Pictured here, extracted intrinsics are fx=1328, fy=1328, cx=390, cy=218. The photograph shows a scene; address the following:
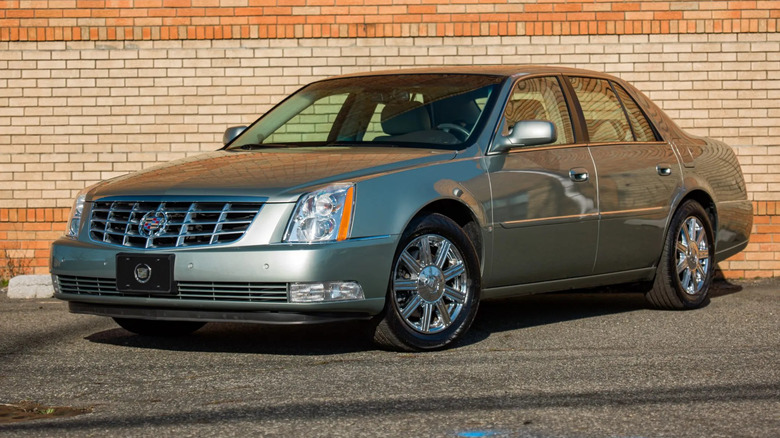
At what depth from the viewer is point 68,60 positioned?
1140 centimetres

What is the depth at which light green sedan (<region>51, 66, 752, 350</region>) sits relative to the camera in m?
6.25

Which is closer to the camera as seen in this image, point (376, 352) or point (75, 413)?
point (75, 413)

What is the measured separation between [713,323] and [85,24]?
240 inches

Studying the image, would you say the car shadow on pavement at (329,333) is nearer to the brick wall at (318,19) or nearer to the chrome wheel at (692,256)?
the chrome wheel at (692,256)

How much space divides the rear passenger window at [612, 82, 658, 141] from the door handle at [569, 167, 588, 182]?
2.96 feet

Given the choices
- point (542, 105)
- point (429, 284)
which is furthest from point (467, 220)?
point (542, 105)

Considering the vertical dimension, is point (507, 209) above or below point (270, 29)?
below

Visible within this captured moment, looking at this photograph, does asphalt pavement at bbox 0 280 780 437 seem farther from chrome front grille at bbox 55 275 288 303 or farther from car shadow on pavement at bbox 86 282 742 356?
chrome front grille at bbox 55 275 288 303

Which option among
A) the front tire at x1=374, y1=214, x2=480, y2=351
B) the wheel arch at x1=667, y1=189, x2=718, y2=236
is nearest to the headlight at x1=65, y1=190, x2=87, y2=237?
the front tire at x1=374, y1=214, x2=480, y2=351

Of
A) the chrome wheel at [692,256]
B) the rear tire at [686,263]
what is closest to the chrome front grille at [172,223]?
the rear tire at [686,263]

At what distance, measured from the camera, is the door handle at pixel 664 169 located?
27.7 feet

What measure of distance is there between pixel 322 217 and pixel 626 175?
A: 2.60 metres

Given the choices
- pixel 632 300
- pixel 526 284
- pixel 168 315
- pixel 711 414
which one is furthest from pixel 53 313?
pixel 711 414

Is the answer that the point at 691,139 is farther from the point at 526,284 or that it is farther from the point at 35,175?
the point at 35,175
